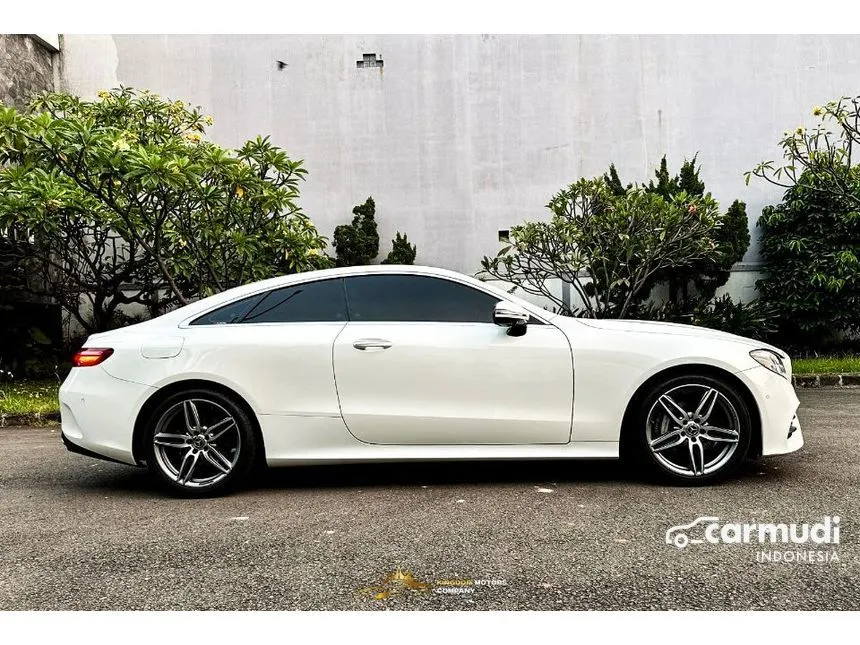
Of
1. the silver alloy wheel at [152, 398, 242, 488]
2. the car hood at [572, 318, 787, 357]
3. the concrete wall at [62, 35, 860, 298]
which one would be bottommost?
the silver alloy wheel at [152, 398, 242, 488]

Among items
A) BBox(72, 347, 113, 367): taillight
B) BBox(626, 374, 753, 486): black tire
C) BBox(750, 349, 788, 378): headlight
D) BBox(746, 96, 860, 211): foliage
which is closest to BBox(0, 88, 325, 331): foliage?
BBox(72, 347, 113, 367): taillight

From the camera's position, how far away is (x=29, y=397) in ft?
30.0

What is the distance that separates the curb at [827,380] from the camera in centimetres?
993

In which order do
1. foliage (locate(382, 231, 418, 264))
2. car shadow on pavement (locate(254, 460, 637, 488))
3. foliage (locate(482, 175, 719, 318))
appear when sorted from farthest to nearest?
foliage (locate(382, 231, 418, 264))
foliage (locate(482, 175, 719, 318))
car shadow on pavement (locate(254, 460, 637, 488))

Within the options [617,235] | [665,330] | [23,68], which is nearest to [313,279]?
[665,330]

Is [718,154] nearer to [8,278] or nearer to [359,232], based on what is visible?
[359,232]

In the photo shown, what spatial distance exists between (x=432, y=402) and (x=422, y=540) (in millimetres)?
1062

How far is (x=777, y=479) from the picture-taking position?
4.43 metres

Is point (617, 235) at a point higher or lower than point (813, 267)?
higher

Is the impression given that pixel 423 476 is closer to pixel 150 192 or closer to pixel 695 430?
pixel 695 430

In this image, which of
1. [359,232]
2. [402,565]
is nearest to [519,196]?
[359,232]

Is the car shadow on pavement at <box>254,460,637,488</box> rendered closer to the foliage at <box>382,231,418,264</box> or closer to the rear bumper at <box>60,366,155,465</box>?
the rear bumper at <box>60,366,155,465</box>

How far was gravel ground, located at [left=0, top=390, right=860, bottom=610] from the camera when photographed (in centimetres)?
270

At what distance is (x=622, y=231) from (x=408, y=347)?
6.25 m
